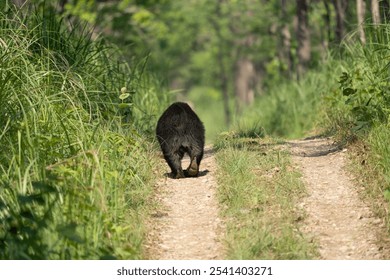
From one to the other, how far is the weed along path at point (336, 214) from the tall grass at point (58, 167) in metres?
1.59

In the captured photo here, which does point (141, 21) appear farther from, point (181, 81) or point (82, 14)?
point (181, 81)

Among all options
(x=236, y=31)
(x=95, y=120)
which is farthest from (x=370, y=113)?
(x=236, y=31)

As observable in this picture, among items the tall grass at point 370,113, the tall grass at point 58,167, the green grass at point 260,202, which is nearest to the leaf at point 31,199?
the tall grass at point 58,167

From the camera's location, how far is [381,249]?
704 centimetres

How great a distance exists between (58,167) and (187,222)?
1.42 m

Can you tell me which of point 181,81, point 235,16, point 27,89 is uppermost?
point 27,89

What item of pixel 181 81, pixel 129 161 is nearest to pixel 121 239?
pixel 129 161

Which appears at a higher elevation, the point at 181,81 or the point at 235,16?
the point at 235,16

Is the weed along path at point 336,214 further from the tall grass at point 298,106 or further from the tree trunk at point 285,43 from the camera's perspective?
the tree trunk at point 285,43

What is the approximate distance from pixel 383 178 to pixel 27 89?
Result: 11.7 feet

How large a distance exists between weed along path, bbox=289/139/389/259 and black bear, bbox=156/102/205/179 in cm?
118

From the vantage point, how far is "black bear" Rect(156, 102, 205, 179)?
9.80 meters

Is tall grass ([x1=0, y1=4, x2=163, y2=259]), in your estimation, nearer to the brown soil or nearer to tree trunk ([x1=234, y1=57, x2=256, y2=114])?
the brown soil

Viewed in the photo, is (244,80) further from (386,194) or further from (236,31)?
(386,194)
